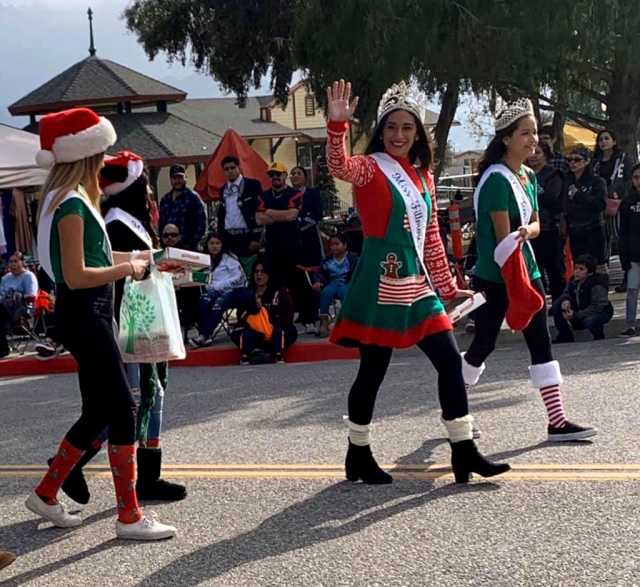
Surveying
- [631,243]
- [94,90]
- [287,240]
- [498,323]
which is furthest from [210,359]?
[94,90]

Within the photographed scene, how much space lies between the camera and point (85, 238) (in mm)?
5113

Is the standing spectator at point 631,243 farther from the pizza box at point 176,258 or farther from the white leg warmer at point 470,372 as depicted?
the pizza box at point 176,258

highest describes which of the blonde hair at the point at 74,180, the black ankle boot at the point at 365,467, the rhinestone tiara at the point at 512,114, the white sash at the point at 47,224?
the rhinestone tiara at the point at 512,114

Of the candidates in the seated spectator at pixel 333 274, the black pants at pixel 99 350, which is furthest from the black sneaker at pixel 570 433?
the seated spectator at pixel 333 274

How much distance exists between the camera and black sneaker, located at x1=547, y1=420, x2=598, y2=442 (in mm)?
6566

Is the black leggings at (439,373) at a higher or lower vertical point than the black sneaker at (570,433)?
higher

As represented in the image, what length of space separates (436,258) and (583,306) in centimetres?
565

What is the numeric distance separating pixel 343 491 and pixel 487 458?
36.7 inches

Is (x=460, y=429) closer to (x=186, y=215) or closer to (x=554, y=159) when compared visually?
(x=554, y=159)

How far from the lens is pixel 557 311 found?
447 inches

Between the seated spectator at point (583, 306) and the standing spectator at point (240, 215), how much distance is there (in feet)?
12.8

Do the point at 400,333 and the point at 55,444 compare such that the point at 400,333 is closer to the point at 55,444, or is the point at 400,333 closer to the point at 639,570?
the point at 639,570

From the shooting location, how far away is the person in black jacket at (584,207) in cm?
1198

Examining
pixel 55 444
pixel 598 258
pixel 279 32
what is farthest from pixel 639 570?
pixel 279 32
